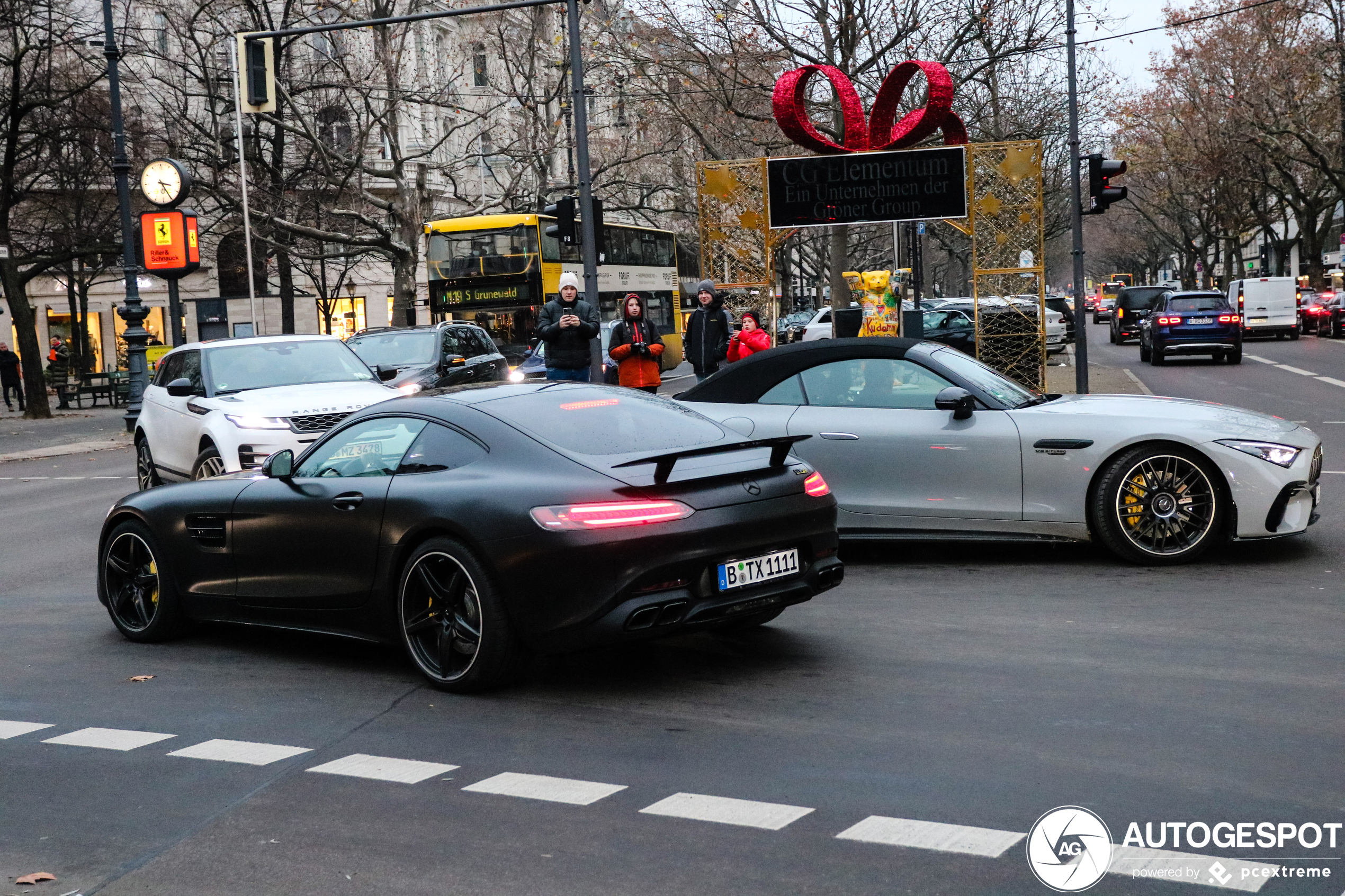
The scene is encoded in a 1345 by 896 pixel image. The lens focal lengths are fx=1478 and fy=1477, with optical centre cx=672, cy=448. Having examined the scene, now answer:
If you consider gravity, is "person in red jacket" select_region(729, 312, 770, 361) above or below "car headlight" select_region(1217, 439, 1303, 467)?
above

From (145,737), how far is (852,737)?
8.90 ft

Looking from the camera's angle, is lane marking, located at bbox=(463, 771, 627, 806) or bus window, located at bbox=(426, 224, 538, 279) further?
bus window, located at bbox=(426, 224, 538, 279)

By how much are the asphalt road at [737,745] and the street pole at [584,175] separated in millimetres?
12401

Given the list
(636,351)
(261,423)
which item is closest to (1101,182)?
(636,351)

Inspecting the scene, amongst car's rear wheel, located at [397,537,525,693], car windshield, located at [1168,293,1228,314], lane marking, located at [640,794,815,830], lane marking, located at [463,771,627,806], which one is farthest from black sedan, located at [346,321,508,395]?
car windshield, located at [1168,293,1228,314]

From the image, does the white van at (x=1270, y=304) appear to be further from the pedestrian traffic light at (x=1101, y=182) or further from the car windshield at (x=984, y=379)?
the car windshield at (x=984, y=379)

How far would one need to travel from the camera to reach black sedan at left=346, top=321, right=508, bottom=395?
60.4 feet

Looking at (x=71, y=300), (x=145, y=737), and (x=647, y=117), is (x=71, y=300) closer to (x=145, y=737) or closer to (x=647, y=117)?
(x=647, y=117)

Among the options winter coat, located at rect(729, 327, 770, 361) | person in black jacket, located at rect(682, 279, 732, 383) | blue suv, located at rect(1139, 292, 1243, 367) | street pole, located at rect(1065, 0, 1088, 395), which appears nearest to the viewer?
winter coat, located at rect(729, 327, 770, 361)

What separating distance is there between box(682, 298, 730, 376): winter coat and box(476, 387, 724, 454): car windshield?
965 cm

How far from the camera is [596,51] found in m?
34.3

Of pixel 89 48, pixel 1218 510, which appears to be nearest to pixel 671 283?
pixel 89 48

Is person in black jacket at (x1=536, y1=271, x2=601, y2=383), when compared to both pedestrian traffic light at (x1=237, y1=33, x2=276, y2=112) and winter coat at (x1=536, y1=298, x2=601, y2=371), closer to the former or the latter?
winter coat at (x1=536, y1=298, x2=601, y2=371)

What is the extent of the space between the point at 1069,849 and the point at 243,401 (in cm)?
1007
